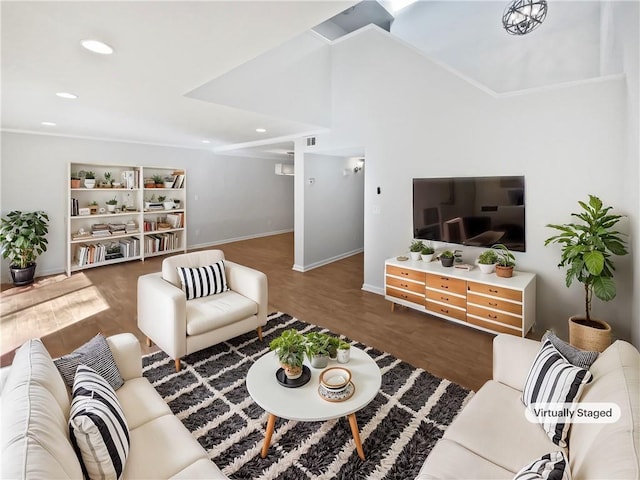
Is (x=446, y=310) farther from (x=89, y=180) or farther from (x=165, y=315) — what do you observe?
(x=89, y=180)

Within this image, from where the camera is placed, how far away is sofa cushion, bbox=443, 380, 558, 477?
1.30 m

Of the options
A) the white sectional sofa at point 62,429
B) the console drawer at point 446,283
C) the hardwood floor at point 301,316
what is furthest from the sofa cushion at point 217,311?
the console drawer at point 446,283

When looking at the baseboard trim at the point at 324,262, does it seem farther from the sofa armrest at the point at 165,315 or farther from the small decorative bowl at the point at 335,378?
the small decorative bowl at the point at 335,378

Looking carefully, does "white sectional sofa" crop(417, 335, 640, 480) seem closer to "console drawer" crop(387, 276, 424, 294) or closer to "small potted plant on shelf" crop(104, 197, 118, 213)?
"console drawer" crop(387, 276, 424, 294)

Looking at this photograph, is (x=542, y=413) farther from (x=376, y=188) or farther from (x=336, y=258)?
(x=336, y=258)

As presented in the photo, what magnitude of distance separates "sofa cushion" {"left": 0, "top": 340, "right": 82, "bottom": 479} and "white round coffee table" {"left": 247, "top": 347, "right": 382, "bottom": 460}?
80 centimetres

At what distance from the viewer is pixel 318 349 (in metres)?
1.88

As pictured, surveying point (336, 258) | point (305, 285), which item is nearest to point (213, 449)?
point (305, 285)

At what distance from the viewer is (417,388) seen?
7.57 feet

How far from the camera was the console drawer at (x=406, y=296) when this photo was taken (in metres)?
3.54

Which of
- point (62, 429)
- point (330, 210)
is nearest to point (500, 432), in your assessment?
point (62, 429)

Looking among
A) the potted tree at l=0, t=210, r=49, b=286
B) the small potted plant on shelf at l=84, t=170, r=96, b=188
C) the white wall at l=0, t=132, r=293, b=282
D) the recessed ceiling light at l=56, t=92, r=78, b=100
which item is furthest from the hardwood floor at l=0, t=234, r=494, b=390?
the recessed ceiling light at l=56, t=92, r=78, b=100

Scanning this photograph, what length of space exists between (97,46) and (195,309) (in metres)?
1.93

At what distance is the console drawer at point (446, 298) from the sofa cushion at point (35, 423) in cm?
304
